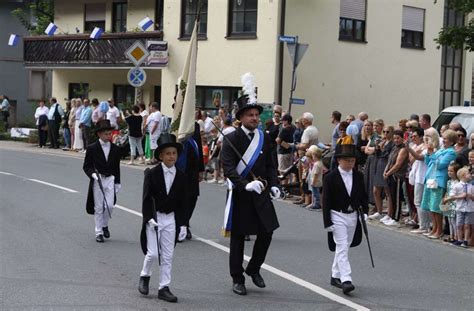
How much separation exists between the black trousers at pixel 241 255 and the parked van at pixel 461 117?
915 cm

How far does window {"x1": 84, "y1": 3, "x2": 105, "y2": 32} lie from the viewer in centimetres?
3528

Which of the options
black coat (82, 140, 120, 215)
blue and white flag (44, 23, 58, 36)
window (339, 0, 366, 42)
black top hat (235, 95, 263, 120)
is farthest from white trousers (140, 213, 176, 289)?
blue and white flag (44, 23, 58, 36)

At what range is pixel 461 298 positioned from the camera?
28.6 ft

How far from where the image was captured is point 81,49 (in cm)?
3378

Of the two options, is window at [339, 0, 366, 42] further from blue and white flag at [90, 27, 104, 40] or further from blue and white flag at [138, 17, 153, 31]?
blue and white flag at [90, 27, 104, 40]

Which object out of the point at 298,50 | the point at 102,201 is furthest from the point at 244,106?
the point at 298,50

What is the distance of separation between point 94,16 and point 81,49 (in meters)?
2.54

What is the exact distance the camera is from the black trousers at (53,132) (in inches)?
1145

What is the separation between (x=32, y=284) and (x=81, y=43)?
26374 mm

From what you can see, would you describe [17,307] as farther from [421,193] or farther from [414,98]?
[414,98]

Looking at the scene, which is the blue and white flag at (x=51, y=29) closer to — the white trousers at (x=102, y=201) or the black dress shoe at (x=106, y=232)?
the white trousers at (x=102, y=201)

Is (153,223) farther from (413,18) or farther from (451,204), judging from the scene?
(413,18)

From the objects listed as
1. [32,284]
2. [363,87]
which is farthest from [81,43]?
[32,284]

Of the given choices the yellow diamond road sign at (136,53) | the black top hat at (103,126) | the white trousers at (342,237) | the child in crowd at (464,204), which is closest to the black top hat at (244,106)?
the white trousers at (342,237)
